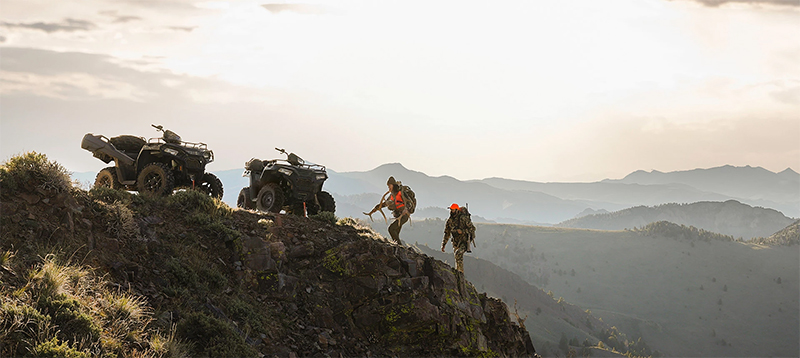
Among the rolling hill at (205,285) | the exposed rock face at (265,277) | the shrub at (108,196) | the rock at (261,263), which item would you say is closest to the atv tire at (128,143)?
the rolling hill at (205,285)

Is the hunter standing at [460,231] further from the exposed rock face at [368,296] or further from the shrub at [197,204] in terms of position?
the shrub at [197,204]

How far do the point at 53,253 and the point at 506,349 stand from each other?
1026cm

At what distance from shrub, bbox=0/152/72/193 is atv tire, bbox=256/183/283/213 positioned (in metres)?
7.70

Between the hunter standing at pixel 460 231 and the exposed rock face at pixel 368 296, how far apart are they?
1139 millimetres

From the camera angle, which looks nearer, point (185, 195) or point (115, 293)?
point (115, 293)

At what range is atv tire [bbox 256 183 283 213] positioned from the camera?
55.4 feet

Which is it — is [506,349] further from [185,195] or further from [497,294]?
[497,294]

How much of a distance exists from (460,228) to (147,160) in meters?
10.4

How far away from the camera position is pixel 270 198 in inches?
672

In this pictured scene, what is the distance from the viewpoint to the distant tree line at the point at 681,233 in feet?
489

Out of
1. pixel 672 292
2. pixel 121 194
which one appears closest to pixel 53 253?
pixel 121 194

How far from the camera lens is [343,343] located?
31.8 ft

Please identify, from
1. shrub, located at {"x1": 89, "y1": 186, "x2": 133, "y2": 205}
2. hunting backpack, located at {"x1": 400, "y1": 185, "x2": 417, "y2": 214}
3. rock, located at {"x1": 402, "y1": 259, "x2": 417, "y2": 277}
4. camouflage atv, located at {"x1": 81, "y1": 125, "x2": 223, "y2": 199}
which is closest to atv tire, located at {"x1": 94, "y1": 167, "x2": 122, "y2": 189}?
camouflage atv, located at {"x1": 81, "y1": 125, "x2": 223, "y2": 199}

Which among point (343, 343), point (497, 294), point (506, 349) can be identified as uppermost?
point (343, 343)
